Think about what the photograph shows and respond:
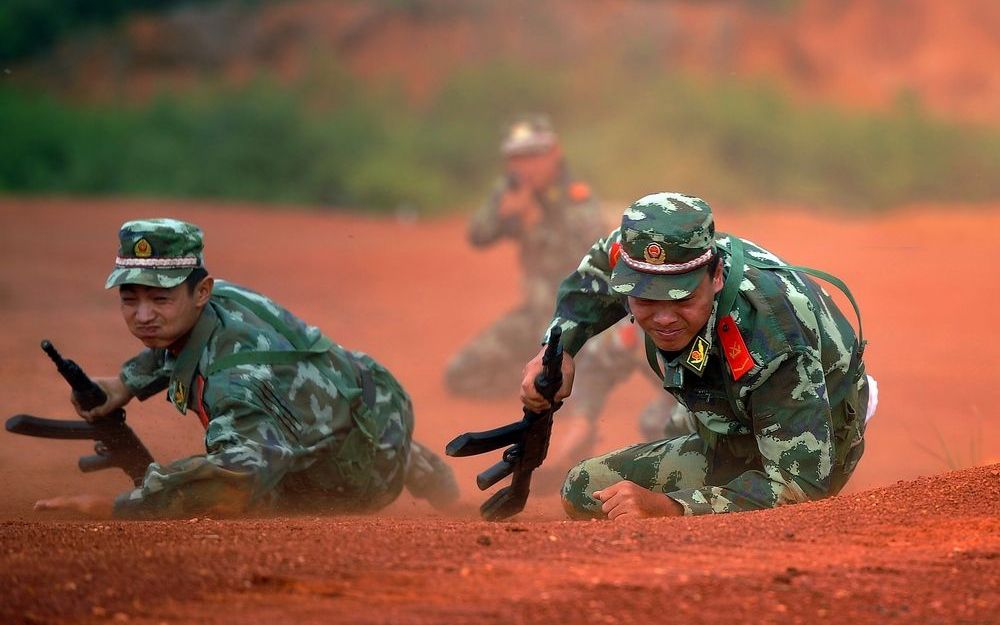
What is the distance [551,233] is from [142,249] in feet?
16.2

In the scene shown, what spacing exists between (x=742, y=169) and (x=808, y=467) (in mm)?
14797

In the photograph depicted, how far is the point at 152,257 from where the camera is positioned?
5414mm

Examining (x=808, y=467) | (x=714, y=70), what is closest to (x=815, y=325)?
(x=808, y=467)

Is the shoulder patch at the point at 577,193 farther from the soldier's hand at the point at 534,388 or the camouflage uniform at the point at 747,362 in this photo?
the soldier's hand at the point at 534,388

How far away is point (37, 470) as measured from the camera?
7.14 metres

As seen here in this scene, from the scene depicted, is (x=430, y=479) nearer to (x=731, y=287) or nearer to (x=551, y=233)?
(x=731, y=287)

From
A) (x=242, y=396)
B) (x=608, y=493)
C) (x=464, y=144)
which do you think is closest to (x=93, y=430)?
(x=242, y=396)

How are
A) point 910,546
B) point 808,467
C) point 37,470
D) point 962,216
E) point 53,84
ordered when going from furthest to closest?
point 53,84 < point 962,216 < point 37,470 < point 808,467 < point 910,546

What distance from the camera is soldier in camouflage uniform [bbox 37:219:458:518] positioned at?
5.11m

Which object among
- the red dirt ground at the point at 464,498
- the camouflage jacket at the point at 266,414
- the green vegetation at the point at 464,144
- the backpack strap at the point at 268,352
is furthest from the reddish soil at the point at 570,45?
the backpack strap at the point at 268,352

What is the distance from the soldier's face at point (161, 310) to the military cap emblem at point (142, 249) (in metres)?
0.13

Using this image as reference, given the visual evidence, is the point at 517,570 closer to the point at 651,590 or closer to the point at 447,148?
the point at 651,590

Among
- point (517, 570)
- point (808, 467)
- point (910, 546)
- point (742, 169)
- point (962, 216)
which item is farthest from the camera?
point (742, 169)

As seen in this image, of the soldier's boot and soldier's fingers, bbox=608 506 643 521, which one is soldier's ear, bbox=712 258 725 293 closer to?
soldier's fingers, bbox=608 506 643 521
